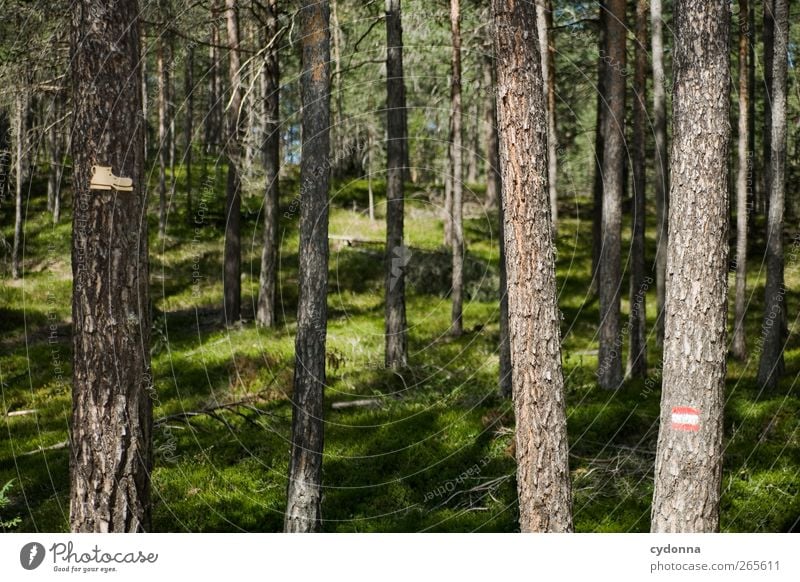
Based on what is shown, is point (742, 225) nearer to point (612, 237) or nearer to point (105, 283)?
point (612, 237)

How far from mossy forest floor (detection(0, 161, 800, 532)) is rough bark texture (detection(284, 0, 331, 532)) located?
99 cm

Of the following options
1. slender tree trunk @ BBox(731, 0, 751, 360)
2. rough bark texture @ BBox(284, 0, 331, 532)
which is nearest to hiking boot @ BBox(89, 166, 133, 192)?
rough bark texture @ BBox(284, 0, 331, 532)

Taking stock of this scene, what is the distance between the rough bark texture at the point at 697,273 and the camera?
7.99 meters

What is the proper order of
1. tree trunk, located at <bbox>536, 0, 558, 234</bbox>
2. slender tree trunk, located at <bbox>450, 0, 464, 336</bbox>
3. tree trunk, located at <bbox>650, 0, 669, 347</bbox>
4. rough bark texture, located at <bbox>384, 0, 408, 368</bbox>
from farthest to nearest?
slender tree trunk, located at <bbox>450, 0, 464, 336</bbox>, rough bark texture, located at <bbox>384, 0, 408, 368</bbox>, tree trunk, located at <bbox>536, 0, 558, 234</bbox>, tree trunk, located at <bbox>650, 0, 669, 347</bbox>

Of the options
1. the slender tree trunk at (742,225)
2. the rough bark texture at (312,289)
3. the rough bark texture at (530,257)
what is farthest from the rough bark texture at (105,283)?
the slender tree trunk at (742,225)

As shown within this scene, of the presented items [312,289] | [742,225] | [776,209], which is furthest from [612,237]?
[312,289]

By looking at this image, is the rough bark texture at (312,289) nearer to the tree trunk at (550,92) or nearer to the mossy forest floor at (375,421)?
the mossy forest floor at (375,421)

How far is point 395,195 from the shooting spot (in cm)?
1731

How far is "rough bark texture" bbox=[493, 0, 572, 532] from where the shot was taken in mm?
8219

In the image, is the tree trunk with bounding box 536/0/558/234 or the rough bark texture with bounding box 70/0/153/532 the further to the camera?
the tree trunk with bounding box 536/0/558/234

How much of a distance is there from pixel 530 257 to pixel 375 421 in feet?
21.6

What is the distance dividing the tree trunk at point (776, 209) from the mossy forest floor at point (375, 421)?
25.7 inches

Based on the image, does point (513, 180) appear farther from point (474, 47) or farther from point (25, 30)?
point (474, 47)

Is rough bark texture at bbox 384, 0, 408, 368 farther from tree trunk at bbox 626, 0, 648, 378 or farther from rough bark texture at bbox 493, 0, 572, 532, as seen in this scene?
rough bark texture at bbox 493, 0, 572, 532
